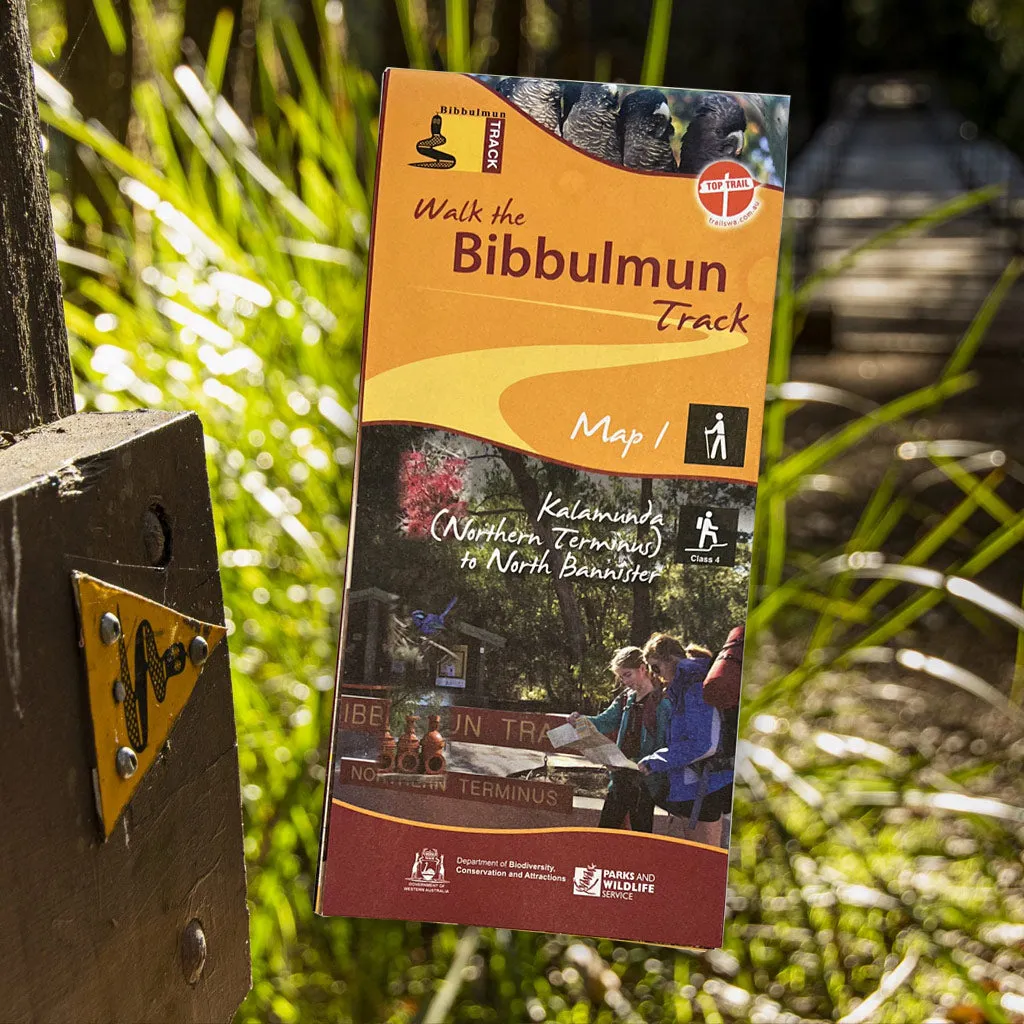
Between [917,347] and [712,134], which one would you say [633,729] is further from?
[917,347]

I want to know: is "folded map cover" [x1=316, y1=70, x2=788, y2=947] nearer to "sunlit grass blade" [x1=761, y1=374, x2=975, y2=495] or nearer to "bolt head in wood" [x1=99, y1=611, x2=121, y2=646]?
"bolt head in wood" [x1=99, y1=611, x2=121, y2=646]

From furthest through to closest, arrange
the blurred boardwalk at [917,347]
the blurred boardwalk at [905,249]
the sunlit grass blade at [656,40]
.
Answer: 1. the blurred boardwalk at [905,249]
2. the blurred boardwalk at [917,347]
3. the sunlit grass blade at [656,40]

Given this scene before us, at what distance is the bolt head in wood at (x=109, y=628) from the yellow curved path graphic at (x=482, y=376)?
200 millimetres

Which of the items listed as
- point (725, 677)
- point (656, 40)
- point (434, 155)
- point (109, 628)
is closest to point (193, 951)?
point (109, 628)

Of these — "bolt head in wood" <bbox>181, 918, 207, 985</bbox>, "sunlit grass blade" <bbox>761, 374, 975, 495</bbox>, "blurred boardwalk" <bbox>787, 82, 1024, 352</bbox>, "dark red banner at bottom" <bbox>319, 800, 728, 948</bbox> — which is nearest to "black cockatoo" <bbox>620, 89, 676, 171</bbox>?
"dark red banner at bottom" <bbox>319, 800, 728, 948</bbox>

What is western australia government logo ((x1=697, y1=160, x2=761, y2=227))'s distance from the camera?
0.70 m

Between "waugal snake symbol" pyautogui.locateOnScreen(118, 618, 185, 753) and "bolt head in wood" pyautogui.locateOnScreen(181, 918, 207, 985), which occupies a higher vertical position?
"waugal snake symbol" pyautogui.locateOnScreen(118, 618, 185, 753)

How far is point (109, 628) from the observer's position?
58cm

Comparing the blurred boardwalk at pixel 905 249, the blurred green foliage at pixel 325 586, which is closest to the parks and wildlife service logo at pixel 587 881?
the blurred green foliage at pixel 325 586

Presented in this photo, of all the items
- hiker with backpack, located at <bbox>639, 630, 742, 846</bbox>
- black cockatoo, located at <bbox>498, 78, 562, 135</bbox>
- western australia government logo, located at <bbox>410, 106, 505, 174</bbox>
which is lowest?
hiker with backpack, located at <bbox>639, 630, 742, 846</bbox>

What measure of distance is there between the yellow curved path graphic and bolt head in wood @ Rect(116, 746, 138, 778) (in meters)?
0.24

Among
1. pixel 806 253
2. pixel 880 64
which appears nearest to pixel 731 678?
pixel 806 253

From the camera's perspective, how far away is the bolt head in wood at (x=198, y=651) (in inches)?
26.5

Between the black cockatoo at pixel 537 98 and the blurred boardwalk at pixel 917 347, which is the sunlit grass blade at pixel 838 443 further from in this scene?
the black cockatoo at pixel 537 98
